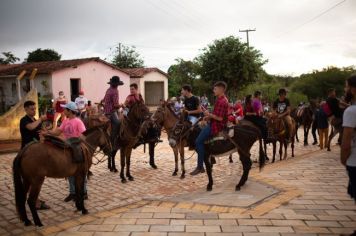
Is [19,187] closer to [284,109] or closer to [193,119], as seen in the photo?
[193,119]

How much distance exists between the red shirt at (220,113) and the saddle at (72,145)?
9.62 ft

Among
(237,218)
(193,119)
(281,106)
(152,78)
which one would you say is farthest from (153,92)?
(237,218)

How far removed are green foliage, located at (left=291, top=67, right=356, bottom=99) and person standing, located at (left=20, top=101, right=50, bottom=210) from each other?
33.7 meters

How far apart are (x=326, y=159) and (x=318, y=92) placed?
91.7 feet

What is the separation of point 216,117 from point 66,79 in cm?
2145

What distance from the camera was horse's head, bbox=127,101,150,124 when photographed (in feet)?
28.6

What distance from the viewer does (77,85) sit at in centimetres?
2809

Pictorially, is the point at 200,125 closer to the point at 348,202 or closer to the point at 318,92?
the point at 348,202

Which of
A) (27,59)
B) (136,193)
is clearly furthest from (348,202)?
(27,59)

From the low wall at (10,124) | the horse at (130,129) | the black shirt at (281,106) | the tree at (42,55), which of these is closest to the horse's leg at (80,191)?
the horse at (130,129)

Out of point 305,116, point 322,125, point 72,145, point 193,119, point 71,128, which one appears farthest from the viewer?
point 305,116

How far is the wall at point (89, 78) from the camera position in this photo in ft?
84.7

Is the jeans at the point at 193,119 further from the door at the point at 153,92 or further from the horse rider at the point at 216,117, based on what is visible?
the door at the point at 153,92

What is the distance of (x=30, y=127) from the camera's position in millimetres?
6000
